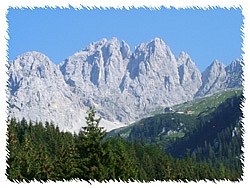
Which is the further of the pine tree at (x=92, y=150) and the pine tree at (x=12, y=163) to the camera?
the pine tree at (x=92, y=150)

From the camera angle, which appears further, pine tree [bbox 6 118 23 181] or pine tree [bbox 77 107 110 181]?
pine tree [bbox 77 107 110 181]

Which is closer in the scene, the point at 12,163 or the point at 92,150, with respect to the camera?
the point at 12,163

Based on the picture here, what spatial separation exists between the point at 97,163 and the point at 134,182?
76.3 feet

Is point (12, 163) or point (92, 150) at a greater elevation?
point (92, 150)
